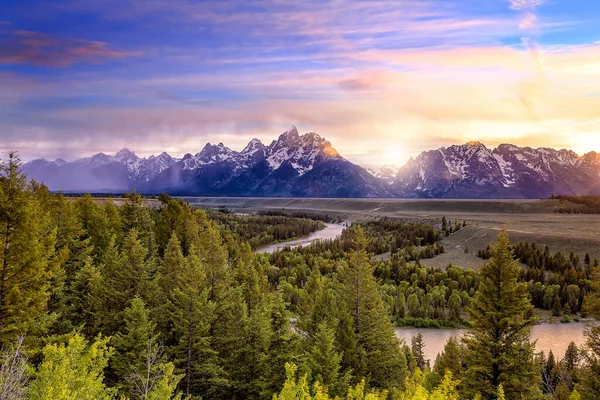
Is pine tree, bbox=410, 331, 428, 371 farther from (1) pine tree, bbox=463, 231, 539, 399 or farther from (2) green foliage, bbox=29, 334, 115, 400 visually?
(2) green foliage, bbox=29, 334, 115, 400

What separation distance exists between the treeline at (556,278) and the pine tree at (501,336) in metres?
27.3

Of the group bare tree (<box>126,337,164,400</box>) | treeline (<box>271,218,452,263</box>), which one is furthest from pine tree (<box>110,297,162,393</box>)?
treeline (<box>271,218,452,263</box>)

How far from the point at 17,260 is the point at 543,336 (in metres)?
59.9

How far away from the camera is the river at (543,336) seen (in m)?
50.8

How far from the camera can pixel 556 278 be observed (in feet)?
237

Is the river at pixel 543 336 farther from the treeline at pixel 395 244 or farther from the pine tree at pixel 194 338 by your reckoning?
the treeline at pixel 395 244

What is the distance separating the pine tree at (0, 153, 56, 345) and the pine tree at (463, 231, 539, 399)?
85.2 feet

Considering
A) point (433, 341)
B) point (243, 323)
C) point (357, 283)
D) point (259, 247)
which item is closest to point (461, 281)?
point (433, 341)

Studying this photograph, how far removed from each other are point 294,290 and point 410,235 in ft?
224

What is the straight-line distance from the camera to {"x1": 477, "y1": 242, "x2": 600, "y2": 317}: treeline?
63844mm

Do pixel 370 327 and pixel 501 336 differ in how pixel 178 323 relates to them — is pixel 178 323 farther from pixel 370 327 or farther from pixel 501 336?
pixel 501 336

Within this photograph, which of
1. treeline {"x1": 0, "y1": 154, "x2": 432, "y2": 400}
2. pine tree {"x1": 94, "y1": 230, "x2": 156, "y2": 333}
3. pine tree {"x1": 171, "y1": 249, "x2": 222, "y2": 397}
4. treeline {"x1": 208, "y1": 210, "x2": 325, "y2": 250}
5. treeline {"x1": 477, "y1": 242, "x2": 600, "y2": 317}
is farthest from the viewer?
treeline {"x1": 208, "y1": 210, "x2": 325, "y2": 250}

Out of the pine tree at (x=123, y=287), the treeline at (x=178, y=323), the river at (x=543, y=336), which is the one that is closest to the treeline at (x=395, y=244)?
the river at (x=543, y=336)

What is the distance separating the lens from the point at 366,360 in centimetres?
3108
